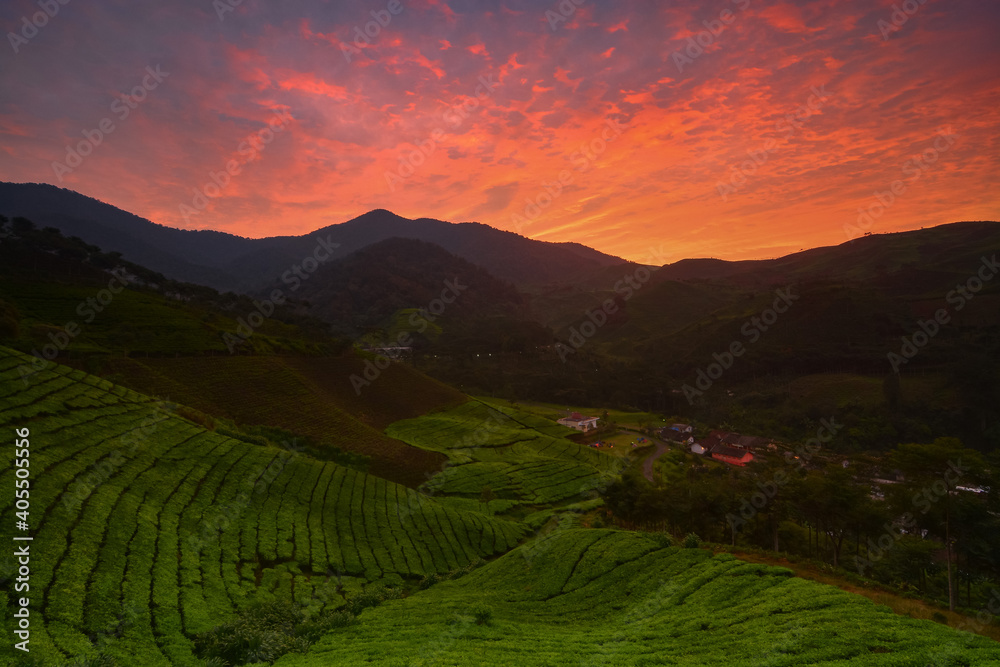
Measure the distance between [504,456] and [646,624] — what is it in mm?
49160

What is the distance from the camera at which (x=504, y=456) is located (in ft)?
214

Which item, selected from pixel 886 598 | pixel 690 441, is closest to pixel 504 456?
pixel 886 598

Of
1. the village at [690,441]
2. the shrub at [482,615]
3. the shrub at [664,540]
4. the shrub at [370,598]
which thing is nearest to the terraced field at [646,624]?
the shrub at [482,615]

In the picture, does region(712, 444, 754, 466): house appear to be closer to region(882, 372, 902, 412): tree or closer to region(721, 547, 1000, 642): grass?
region(882, 372, 902, 412): tree

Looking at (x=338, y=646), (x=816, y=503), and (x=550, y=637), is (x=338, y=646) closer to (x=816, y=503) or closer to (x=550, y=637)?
(x=550, y=637)

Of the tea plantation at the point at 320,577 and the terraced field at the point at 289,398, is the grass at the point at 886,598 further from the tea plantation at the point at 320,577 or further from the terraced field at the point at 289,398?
the terraced field at the point at 289,398

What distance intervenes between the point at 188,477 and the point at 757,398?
14751 cm

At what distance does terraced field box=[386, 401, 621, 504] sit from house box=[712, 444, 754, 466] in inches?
1120

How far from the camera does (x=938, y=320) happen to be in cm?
16300

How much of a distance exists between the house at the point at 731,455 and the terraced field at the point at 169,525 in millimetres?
64212

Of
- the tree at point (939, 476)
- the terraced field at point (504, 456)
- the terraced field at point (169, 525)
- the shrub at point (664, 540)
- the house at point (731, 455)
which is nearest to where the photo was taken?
the terraced field at point (169, 525)

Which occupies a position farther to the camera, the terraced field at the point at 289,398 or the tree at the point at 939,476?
the terraced field at the point at 289,398

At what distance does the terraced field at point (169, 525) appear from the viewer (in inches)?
566

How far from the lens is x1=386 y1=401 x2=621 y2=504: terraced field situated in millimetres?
51906
